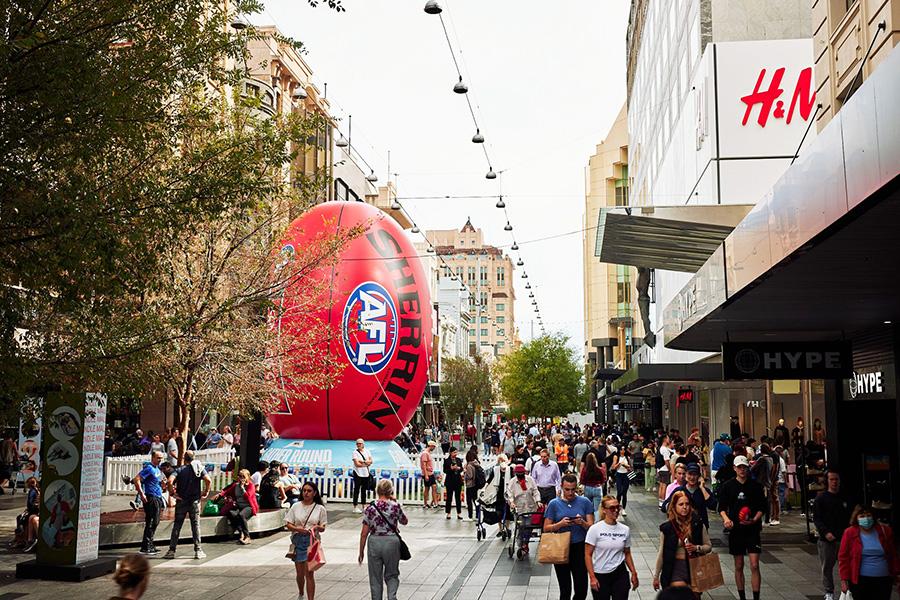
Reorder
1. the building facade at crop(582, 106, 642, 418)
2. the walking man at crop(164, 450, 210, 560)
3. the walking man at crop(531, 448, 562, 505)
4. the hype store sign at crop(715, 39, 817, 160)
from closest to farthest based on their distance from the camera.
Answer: the walking man at crop(164, 450, 210, 560)
the walking man at crop(531, 448, 562, 505)
the hype store sign at crop(715, 39, 817, 160)
the building facade at crop(582, 106, 642, 418)

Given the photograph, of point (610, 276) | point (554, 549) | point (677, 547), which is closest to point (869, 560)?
point (677, 547)

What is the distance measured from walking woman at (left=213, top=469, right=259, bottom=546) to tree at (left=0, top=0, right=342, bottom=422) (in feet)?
21.2

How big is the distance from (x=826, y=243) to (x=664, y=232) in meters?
11.2

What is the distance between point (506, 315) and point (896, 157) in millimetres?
193471

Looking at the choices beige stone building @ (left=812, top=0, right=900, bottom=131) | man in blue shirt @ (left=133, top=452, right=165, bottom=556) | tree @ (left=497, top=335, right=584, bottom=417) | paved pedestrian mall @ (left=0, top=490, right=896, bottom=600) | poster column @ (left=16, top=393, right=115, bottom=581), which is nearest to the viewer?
paved pedestrian mall @ (left=0, top=490, right=896, bottom=600)

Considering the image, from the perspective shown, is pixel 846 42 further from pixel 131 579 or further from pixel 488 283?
pixel 488 283

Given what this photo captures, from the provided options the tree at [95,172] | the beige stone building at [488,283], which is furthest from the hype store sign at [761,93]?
the beige stone building at [488,283]

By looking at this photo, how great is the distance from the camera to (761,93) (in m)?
25.1

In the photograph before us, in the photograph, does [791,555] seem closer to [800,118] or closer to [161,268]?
[161,268]

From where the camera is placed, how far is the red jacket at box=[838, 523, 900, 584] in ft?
30.0

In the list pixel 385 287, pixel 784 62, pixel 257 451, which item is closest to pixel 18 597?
pixel 257 451

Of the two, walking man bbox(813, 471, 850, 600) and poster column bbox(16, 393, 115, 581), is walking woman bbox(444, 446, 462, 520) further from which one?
walking man bbox(813, 471, 850, 600)

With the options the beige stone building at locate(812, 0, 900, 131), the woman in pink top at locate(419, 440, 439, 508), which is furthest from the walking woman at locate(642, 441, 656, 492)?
the beige stone building at locate(812, 0, 900, 131)

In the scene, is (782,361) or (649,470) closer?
(782,361)
